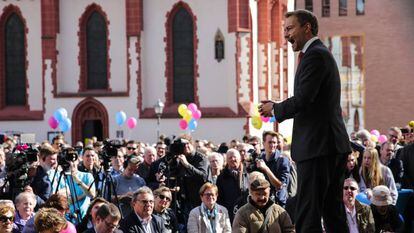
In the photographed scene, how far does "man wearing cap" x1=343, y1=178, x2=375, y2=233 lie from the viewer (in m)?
9.89

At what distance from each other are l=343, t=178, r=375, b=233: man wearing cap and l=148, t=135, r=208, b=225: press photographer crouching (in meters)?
2.45

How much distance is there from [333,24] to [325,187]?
5642 cm

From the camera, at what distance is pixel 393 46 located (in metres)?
60.7

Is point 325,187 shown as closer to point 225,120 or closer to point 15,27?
point 225,120

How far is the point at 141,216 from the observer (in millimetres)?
9820

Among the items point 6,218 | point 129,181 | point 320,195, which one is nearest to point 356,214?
point 129,181

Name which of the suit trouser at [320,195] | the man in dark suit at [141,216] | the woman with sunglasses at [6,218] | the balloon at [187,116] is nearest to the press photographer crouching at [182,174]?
the man in dark suit at [141,216]

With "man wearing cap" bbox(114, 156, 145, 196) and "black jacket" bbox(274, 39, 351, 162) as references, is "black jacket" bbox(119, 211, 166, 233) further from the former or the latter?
"black jacket" bbox(274, 39, 351, 162)

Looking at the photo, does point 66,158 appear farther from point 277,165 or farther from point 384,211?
point 384,211

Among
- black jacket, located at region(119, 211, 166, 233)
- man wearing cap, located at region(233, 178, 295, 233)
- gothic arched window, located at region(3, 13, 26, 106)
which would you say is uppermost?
gothic arched window, located at region(3, 13, 26, 106)

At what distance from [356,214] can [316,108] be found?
14.5ft

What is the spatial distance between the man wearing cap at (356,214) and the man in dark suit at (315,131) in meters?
4.01

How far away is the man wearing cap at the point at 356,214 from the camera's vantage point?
989cm

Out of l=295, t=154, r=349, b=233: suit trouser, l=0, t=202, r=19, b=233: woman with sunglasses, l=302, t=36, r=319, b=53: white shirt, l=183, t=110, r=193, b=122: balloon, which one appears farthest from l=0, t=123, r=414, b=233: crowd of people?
l=183, t=110, r=193, b=122: balloon
